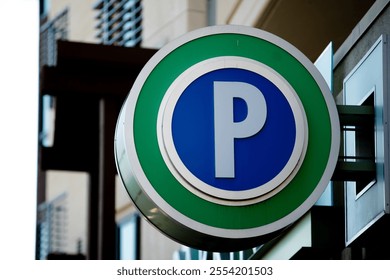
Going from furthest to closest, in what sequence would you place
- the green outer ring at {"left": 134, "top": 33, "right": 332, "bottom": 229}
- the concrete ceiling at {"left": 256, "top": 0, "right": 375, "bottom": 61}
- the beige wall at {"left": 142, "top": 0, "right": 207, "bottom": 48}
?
the beige wall at {"left": 142, "top": 0, "right": 207, "bottom": 48}
the concrete ceiling at {"left": 256, "top": 0, "right": 375, "bottom": 61}
the green outer ring at {"left": 134, "top": 33, "right": 332, "bottom": 229}

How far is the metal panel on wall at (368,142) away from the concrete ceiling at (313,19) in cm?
335

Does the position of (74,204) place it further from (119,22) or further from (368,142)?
(368,142)

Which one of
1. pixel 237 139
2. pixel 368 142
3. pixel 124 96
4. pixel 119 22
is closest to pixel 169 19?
pixel 124 96

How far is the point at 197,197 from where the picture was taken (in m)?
8.12

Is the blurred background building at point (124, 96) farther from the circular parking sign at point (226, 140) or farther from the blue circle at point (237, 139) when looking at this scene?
the blue circle at point (237, 139)

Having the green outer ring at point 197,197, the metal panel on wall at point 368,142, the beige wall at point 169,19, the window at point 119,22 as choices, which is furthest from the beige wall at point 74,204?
the green outer ring at point 197,197

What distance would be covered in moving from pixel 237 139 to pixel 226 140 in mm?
83

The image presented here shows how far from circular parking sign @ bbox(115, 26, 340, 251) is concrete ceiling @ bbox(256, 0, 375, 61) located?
4571 millimetres

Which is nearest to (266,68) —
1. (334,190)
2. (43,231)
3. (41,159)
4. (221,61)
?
(221,61)

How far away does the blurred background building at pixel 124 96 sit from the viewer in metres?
9.49

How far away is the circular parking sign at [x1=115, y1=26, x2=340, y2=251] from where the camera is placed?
→ 26.6 ft

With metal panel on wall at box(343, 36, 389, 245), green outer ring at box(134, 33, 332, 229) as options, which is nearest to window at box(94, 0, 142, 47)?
metal panel on wall at box(343, 36, 389, 245)

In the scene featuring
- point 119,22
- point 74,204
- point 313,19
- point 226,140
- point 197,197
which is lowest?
point 74,204

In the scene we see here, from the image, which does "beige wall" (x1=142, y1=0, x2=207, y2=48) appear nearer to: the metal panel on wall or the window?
the window
